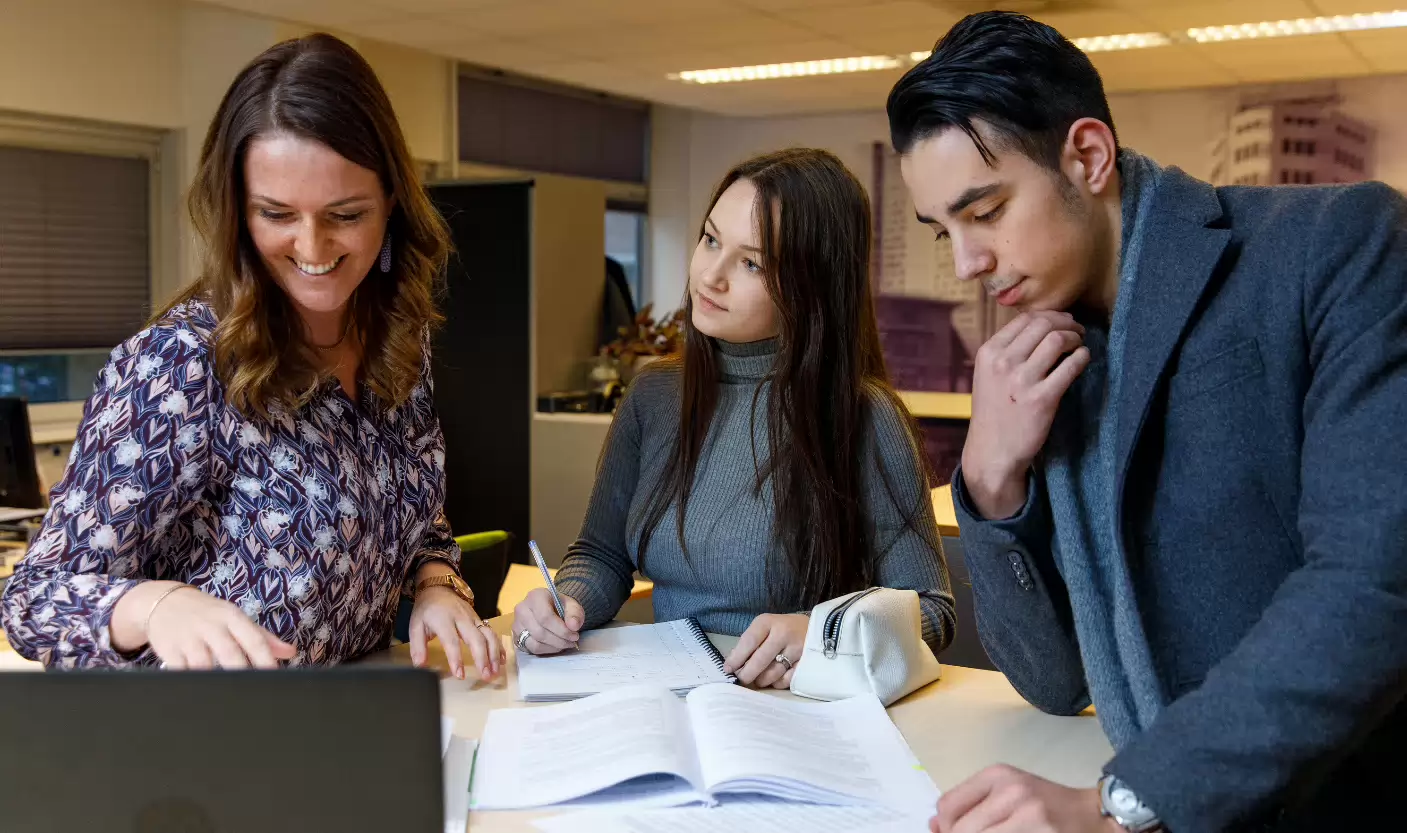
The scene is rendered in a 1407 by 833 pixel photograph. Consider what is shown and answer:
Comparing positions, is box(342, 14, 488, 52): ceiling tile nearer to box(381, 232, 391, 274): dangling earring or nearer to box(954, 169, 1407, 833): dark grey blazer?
box(381, 232, 391, 274): dangling earring

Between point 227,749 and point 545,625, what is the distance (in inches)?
35.7

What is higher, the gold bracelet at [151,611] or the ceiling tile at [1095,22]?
the ceiling tile at [1095,22]

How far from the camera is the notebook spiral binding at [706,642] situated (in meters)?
1.60

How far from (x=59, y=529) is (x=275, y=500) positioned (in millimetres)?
222

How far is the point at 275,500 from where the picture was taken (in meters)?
1.42

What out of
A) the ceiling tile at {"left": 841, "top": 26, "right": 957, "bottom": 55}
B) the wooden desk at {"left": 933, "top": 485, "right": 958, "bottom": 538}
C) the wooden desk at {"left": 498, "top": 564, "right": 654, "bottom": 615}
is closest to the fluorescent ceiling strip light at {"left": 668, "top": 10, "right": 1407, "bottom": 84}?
the ceiling tile at {"left": 841, "top": 26, "right": 957, "bottom": 55}

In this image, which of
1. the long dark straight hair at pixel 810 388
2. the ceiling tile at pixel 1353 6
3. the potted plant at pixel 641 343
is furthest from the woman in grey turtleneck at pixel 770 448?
the ceiling tile at pixel 1353 6

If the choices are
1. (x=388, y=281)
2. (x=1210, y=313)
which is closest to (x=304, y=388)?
(x=388, y=281)

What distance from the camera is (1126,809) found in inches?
38.1

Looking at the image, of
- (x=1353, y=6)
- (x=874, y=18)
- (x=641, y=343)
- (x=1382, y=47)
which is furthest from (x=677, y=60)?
(x=1382, y=47)

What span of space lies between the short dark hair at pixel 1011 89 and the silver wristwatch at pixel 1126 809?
1.86ft

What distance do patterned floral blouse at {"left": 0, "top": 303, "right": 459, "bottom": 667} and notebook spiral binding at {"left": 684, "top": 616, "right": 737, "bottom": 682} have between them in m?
0.43

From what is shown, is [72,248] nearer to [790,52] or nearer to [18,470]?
[18,470]

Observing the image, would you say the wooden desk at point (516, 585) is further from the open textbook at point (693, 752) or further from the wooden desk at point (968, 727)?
the open textbook at point (693, 752)
